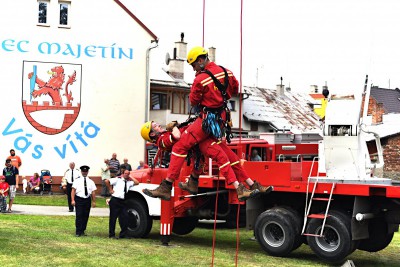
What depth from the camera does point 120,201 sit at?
18.0m

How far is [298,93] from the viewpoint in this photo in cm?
6606

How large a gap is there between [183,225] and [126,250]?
12.1 feet

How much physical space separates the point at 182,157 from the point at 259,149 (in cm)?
944


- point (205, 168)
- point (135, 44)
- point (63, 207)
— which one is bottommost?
point (63, 207)

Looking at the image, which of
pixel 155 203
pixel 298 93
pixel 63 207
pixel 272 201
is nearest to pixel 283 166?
pixel 272 201

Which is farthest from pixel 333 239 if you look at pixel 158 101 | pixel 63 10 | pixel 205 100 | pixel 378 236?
pixel 158 101

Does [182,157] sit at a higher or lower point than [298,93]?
lower

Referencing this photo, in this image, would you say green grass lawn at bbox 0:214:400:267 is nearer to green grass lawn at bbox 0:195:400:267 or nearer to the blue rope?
green grass lawn at bbox 0:195:400:267

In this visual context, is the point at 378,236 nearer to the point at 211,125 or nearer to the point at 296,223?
the point at 296,223

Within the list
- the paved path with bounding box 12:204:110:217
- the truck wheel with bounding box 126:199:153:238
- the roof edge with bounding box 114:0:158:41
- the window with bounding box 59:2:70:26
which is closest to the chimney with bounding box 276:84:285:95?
the roof edge with bounding box 114:0:158:41

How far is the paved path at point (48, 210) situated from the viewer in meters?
24.2

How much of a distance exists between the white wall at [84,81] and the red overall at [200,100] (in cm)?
2426

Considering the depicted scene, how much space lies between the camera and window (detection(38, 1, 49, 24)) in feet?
113

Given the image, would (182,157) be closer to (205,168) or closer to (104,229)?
(205,168)
